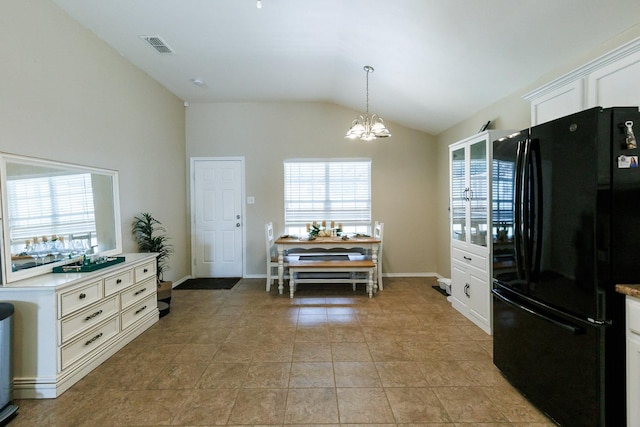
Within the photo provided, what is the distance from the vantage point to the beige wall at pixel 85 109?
7.08ft

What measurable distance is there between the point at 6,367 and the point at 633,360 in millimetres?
3472

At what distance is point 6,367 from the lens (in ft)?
5.74

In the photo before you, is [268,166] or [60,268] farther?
[268,166]

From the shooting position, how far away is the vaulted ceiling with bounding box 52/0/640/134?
205cm

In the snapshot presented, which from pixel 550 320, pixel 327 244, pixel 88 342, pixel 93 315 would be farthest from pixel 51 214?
pixel 550 320

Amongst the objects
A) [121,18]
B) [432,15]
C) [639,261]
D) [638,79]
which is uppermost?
[121,18]

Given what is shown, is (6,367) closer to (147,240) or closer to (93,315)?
(93,315)

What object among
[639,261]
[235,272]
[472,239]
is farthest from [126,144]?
[639,261]

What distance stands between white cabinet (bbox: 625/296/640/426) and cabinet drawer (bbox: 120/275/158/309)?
355 cm

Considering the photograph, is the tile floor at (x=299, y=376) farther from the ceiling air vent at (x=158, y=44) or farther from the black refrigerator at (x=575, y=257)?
the ceiling air vent at (x=158, y=44)

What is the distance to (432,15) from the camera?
7.39 feet

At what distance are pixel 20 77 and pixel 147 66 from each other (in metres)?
1.64

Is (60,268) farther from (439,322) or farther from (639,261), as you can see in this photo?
(639,261)

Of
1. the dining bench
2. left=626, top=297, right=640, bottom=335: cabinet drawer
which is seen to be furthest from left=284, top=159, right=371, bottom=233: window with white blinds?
left=626, top=297, right=640, bottom=335: cabinet drawer
